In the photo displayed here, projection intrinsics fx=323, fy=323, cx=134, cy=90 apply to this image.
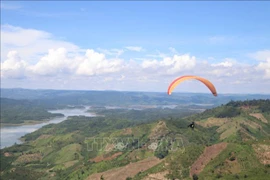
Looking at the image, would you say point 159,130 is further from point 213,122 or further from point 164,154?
point 164,154

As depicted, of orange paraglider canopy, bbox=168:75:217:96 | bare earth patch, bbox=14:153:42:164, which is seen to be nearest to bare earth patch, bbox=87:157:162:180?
orange paraglider canopy, bbox=168:75:217:96

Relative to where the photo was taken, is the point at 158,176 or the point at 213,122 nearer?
the point at 158,176

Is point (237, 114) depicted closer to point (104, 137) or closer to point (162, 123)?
point (162, 123)

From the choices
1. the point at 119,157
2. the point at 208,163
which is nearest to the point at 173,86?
the point at 208,163

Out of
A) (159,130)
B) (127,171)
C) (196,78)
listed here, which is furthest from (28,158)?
(196,78)

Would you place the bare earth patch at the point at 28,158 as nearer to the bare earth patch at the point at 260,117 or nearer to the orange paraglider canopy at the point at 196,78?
the bare earth patch at the point at 260,117

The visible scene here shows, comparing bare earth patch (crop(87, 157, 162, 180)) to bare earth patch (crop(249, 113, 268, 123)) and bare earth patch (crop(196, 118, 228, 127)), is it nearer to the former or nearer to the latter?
bare earth patch (crop(196, 118, 228, 127))
